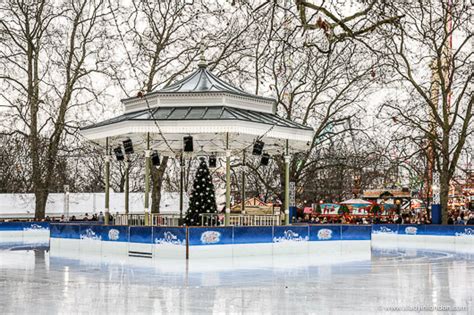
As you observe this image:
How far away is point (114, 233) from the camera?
25.1 metres

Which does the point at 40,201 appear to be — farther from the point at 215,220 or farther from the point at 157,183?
the point at 215,220

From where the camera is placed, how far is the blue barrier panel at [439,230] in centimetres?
3686

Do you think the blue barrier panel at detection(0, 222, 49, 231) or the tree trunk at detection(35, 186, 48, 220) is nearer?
the blue barrier panel at detection(0, 222, 49, 231)

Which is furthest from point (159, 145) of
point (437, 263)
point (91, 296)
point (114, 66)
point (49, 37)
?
point (91, 296)

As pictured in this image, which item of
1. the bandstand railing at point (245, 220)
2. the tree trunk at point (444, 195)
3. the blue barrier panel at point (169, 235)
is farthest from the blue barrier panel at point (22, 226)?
the tree trunk at point (444, 195)

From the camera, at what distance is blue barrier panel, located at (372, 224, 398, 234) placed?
132 ft

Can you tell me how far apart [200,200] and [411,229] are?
16.2 metres

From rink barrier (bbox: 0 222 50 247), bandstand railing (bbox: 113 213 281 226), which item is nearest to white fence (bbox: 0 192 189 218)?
rink barrier (bbox: 0 222 50 247)

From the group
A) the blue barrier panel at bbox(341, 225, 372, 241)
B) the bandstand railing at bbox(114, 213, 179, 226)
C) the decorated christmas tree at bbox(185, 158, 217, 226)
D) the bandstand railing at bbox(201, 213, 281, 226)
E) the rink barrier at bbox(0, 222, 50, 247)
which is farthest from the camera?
the rink barrier at bbox(0, 222, 50, 247)

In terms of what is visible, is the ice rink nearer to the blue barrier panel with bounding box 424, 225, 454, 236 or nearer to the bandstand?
the bandstand

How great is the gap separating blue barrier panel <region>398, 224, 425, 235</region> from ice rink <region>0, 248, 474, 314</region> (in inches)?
599

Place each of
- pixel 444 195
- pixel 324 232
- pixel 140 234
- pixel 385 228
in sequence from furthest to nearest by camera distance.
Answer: pixel 444 195 → pixel 385 228 → pixel 324 232 → pixel 140 234

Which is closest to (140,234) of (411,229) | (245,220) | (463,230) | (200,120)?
(245,220)

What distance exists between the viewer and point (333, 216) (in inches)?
2045
